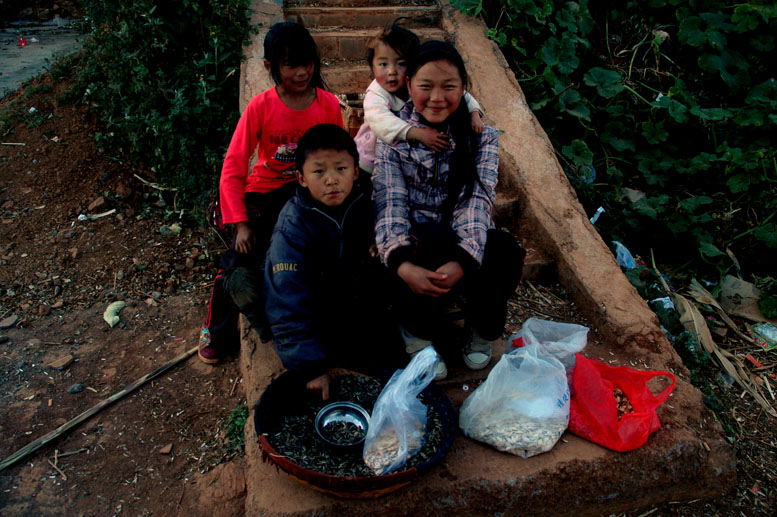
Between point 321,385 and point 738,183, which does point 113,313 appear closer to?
point 321,385

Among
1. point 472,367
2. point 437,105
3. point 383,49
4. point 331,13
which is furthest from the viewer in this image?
point 331,13

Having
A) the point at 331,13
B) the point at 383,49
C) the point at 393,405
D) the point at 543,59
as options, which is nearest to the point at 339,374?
the point at 393,405

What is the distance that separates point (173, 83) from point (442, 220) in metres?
2.70

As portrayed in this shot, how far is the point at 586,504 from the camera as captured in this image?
220 centimetres

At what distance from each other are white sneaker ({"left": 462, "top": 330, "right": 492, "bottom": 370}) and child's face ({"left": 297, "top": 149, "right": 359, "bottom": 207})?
921mm

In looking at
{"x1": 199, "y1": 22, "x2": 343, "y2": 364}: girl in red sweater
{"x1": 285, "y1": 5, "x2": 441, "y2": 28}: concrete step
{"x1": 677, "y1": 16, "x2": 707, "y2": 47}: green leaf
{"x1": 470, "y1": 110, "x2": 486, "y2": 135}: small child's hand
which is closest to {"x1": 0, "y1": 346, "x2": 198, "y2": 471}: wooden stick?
{"x1": 199, "y1": 22, "x2": 343, "y2": 364}: girl in red sweater

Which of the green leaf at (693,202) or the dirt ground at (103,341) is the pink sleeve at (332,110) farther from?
the green leaf at (693,202)

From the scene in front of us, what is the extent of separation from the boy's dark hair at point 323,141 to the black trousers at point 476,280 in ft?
1.58

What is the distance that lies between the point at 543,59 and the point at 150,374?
354cm

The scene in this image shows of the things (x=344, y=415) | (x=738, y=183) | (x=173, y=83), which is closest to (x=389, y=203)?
(x=344, y=415)

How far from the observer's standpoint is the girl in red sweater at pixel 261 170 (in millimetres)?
2518

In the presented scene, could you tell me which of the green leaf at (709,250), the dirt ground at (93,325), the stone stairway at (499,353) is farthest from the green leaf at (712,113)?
the dirt ground at (93,325)

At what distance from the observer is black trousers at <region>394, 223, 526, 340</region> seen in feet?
7.65

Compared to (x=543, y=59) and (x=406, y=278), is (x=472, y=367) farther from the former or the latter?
(x=543, y=59)
